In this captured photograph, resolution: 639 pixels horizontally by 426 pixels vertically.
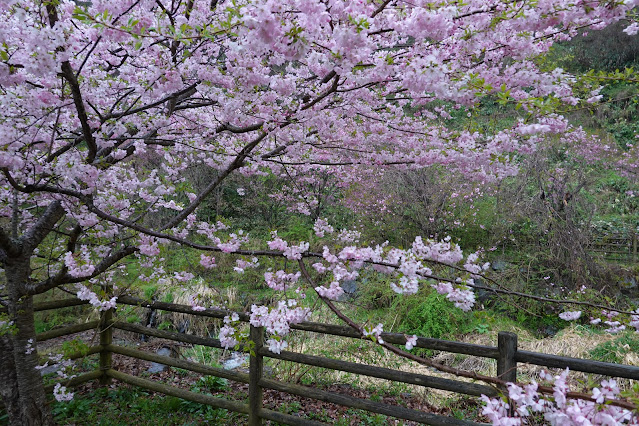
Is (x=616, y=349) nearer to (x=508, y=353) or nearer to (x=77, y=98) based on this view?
(x=508, y=353)

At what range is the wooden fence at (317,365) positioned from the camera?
2.56 metres

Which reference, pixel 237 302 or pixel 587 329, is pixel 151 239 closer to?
pixel 237 302

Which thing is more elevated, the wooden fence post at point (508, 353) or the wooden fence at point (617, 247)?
the wooden fence at point (617, 247)

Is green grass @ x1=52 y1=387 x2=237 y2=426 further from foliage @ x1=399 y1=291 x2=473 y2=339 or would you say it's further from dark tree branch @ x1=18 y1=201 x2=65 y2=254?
foliage @ x1=399 y1=291 x2=473 y2=339

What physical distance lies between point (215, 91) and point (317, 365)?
2.23 metres

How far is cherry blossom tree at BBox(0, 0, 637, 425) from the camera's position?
2029mm

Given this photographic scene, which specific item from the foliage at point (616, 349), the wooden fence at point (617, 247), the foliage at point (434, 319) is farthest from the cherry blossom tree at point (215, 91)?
the wooden fence at point (617, 247)

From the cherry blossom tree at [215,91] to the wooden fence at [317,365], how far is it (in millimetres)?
498

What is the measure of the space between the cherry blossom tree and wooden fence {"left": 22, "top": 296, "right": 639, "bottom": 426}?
0.50m

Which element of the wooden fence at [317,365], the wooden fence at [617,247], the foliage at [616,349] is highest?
the wooden fence at [617,247]

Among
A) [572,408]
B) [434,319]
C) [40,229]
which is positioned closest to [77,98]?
[40,229]

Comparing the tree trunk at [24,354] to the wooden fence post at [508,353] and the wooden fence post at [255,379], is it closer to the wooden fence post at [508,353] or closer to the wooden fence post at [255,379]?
the wooden fence post at [255,379]

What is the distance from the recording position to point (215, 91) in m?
2.96

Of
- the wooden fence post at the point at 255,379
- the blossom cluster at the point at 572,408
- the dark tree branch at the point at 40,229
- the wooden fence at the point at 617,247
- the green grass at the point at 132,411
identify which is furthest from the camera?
the wooden fence at the point at 617,247
